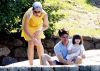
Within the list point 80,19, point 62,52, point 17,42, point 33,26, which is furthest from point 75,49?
point 80,19

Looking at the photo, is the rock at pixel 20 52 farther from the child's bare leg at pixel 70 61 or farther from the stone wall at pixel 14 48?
the child's bare leg at pixel 70 61

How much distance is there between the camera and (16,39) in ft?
33.1

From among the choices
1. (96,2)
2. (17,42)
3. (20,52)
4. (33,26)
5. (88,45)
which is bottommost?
(20,52)

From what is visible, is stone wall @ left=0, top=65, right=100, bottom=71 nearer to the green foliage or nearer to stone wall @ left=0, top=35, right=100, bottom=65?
the green foliage

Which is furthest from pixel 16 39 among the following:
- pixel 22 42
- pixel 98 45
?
pixel 98 45

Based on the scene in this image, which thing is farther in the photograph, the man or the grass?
the grass

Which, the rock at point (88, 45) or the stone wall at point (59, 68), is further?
the rock at point (88, 45)

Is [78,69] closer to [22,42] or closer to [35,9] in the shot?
[35,9]

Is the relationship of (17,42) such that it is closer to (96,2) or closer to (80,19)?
(80,19)

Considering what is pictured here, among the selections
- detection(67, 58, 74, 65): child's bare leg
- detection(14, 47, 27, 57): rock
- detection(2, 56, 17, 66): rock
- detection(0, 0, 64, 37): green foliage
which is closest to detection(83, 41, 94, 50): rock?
detection(0, 0, 64, 37): green foliage

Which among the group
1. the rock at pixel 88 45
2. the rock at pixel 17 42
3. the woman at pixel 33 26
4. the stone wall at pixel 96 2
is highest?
the stone wall at pixel 96 2

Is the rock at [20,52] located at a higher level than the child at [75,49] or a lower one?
lower

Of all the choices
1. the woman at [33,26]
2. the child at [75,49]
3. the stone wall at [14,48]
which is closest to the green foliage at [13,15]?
the stone wall at [14,48]

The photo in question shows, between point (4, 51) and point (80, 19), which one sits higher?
point (80, 19)
